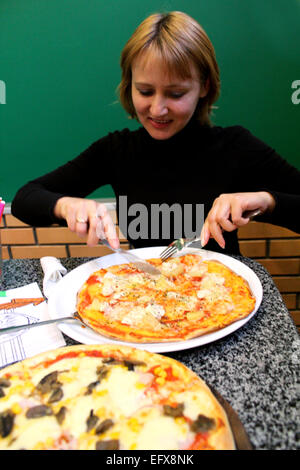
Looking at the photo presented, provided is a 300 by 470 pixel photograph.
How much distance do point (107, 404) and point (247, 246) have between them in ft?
Result: 5.24

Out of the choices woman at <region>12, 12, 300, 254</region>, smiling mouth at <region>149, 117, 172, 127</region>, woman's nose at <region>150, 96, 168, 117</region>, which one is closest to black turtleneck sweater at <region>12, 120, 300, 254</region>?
woman at <region>12, 12, 300, 254</region>

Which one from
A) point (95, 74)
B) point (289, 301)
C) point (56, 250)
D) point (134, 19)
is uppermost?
point (134, 19)

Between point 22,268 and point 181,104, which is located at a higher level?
point 181,104

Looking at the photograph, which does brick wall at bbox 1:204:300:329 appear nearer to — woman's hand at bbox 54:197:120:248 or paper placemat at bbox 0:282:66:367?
woman's hand at bbox 54:197:120:248

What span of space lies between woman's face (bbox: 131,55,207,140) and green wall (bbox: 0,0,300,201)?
303 mm

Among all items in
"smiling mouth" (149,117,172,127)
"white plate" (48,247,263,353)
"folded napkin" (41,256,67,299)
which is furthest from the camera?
"smiling mouth" (149,117,172,127)

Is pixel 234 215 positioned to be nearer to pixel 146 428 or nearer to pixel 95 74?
pixel 146 428

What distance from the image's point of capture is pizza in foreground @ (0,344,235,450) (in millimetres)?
572

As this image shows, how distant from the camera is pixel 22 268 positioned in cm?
127

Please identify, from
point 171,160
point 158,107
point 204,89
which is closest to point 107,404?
point 158,107

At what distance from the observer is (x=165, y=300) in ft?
3.24

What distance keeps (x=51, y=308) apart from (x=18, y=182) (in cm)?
130

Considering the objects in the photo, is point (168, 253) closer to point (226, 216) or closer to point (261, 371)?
point (226, 216)

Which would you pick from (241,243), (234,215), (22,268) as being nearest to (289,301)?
(241,243)
